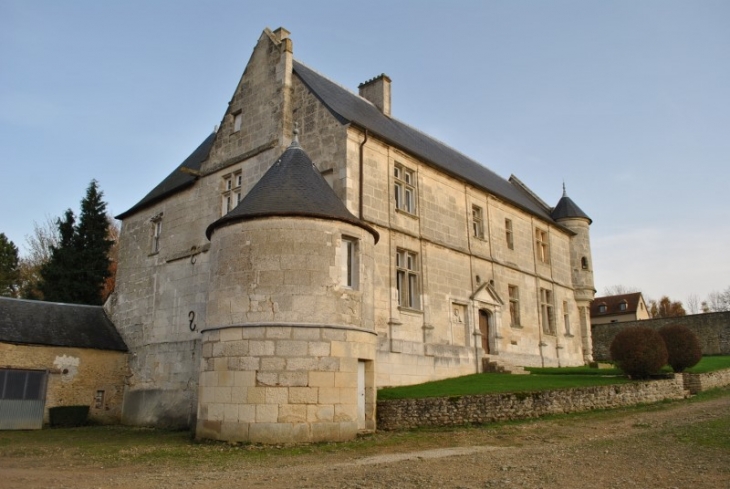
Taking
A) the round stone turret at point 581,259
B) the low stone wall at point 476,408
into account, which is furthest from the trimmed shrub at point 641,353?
the round stone turret at point 581,259

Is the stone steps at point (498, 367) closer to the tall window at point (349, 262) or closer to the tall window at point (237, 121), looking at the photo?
the tall window at point (349, 262)

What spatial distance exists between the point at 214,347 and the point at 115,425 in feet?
30.3

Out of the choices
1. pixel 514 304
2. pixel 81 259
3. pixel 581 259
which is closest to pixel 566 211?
pixel 581 259

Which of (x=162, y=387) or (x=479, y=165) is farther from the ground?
(x=479, y=165)

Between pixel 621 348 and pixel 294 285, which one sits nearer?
pixel 294 285

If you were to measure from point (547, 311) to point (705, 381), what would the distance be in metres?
7.70

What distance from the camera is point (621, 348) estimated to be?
16375 millimetres

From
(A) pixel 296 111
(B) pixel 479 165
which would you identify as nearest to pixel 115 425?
(A) pixel 296 111

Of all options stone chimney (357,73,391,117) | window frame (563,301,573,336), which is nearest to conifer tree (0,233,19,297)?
stone chimney (357,73,391,117)

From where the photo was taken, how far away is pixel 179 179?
20.6 meters

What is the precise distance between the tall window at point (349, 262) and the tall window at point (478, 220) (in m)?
9.28

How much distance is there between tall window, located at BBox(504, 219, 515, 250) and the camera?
22828mm

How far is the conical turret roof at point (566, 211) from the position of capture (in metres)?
27.7

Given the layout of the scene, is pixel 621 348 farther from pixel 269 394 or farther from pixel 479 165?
pixel 479 165
